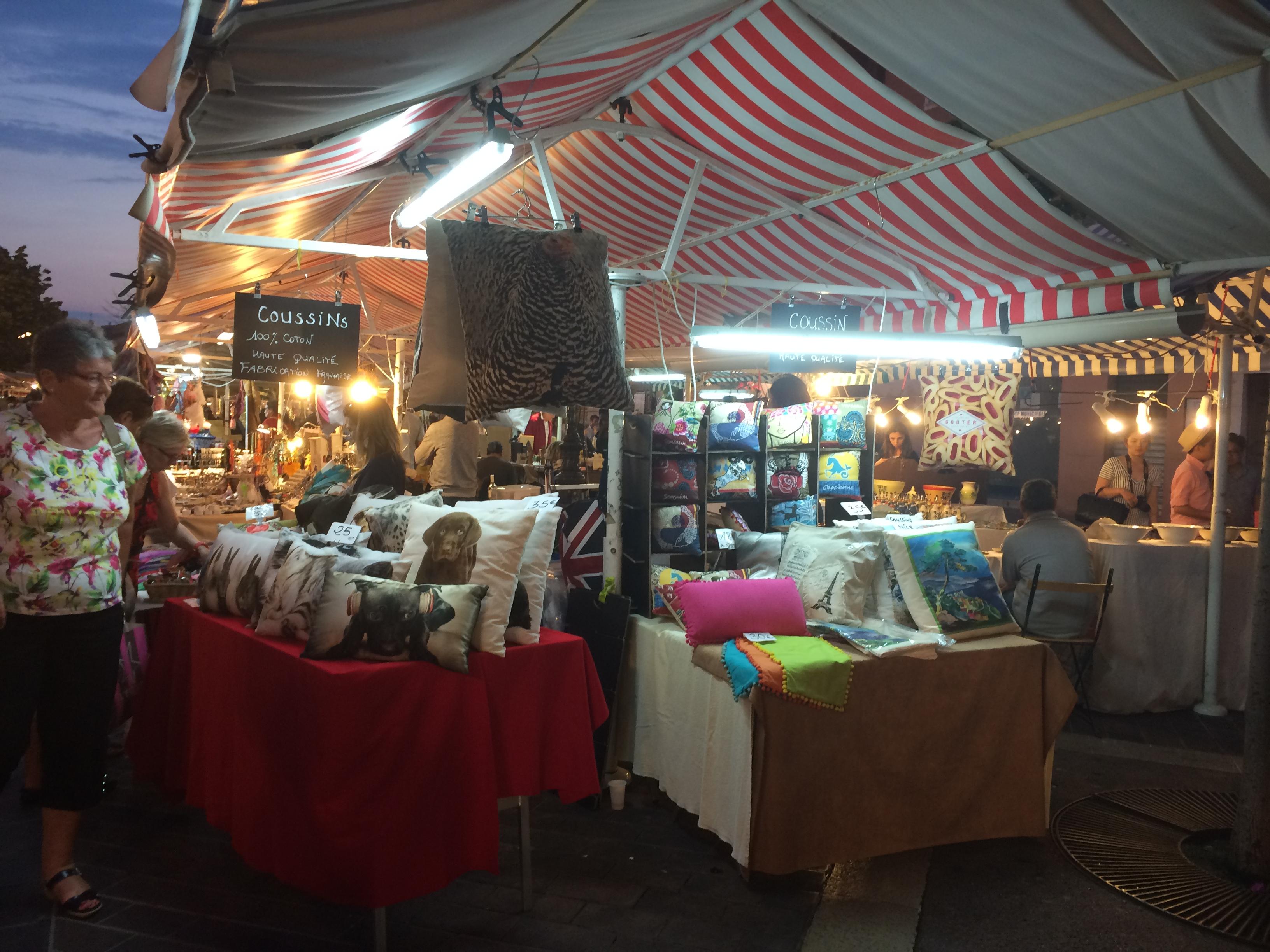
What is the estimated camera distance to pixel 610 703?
3.99 m

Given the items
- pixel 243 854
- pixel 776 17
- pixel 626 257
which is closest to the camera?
pixel 243 854

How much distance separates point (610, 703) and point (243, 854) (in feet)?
5.50

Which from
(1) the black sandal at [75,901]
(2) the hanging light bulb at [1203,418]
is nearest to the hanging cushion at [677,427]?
(1) the black sandal at [75,901]

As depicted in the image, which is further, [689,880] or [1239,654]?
[1239,654]

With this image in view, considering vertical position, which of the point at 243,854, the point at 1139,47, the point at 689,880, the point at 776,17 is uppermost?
the point at 776,17

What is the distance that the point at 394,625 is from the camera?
2732mm

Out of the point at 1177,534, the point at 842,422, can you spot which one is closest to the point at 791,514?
the point at 842,422

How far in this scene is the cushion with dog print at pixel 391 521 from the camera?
345 centimetres

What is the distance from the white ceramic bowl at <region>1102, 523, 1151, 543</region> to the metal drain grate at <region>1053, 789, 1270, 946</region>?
72.9 inches

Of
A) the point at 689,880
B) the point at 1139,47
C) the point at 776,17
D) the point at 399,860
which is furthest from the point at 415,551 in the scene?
the point at 1139,47

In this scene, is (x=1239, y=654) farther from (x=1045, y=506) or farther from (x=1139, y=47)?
(x=1139, y=47)

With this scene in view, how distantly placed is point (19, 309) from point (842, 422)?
75.1ft

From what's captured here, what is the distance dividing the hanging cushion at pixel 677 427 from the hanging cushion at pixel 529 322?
97 cm

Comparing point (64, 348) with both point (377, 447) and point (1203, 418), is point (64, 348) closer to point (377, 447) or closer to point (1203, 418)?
point (377, 447)
